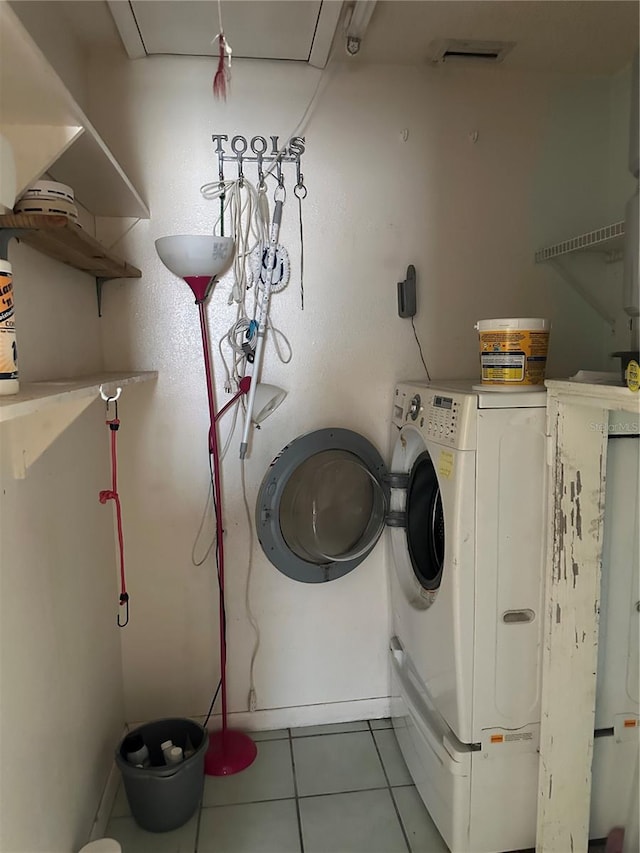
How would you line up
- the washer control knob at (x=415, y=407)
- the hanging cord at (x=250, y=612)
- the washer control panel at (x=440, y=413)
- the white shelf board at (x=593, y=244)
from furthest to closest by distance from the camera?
the hanging cord at (x=250, y=612) < the washer control knob at (x=415, y=407) < the white shelf board at (x=593, y=244) < the washer control panel at (x=440, y=413)

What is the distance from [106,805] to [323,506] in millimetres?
1087

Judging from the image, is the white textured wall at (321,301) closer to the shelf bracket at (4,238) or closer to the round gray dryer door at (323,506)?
the round gray dryer door at (323,506)

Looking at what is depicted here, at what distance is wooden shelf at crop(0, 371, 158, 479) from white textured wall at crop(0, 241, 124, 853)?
31 millimetres

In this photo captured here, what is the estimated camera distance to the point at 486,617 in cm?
144

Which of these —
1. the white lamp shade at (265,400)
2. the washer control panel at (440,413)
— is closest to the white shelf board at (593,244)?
the washer control panel at (440,413)

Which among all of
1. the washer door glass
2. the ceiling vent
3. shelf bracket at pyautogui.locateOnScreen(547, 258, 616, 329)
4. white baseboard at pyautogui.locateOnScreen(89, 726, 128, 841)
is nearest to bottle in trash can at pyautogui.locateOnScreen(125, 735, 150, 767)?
white baseboard at pyautogui.locateOnScreen(89, 726, 128, 841)

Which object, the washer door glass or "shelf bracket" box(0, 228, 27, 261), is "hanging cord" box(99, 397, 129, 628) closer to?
"shelf bracket" box(0, 228, 27, 261)

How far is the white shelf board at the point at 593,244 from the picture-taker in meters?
1.56

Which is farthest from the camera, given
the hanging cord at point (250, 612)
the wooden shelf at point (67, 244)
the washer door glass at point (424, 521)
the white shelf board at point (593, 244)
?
the hanging cord at point (250, 612)

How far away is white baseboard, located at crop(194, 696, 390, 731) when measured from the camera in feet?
6.88

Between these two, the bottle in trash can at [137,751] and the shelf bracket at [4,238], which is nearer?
the shelf bracket at [4,238]

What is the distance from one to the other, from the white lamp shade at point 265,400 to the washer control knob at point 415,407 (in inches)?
17.2

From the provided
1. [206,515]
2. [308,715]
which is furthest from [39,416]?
[308,715]

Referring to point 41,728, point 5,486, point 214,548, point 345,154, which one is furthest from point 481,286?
point 41,728
